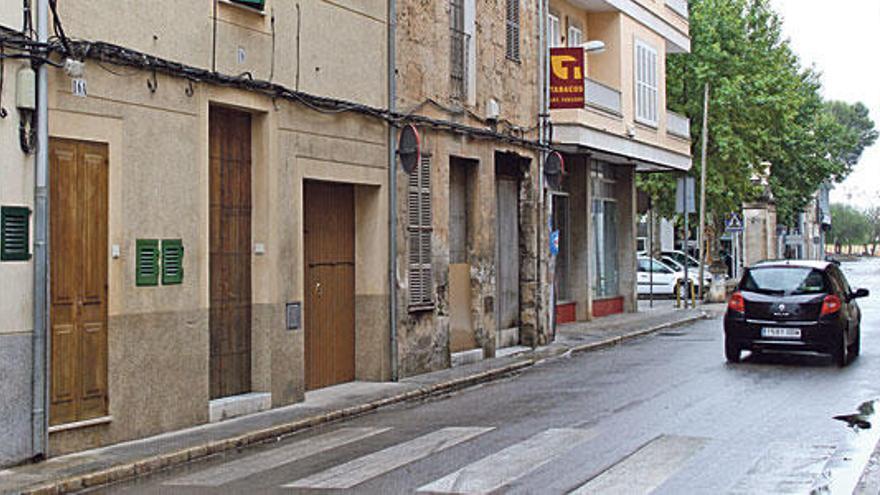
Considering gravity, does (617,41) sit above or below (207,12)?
above

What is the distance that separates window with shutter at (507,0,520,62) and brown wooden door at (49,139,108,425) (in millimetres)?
10825

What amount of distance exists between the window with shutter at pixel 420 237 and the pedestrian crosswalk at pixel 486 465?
5.15 metres

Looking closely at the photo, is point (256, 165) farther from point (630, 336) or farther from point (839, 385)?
point (630, 336)

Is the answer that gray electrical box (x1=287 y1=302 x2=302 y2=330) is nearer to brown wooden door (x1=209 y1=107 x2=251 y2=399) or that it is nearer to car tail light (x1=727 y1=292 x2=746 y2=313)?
brown wooden door (x1=209 y1=107 x2=251 y2=399)

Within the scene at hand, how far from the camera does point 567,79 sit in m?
22.4

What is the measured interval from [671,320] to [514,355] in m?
9.08

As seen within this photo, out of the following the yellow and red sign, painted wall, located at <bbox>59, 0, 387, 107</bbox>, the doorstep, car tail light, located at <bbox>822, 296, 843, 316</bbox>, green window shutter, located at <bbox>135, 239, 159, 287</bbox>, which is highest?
the yellow and red sign

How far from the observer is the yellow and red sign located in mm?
22391

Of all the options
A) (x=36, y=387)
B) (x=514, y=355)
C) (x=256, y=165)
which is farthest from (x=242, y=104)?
(x=514, y=355)

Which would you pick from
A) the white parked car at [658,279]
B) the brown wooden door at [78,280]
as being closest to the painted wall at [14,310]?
the brown wooden door at [78,280]

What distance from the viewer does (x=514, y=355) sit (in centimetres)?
1989

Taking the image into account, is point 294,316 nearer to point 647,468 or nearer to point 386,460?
point 386,460

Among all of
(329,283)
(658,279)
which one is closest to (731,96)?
(658,279)

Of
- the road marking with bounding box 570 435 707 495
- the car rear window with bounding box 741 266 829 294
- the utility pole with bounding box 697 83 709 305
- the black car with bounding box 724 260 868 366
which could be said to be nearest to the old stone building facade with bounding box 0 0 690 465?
the black car with bounding box 724 260 868 366
